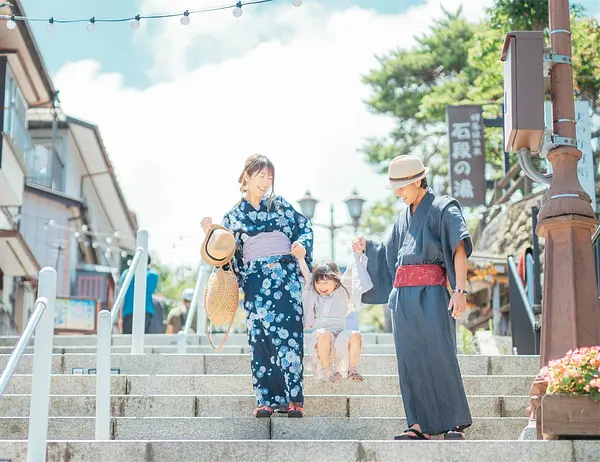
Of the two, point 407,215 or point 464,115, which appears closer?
point 407,215

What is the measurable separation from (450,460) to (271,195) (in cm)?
324

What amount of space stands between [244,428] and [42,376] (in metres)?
1.85

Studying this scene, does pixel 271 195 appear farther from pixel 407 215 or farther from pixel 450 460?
pixel 450 460

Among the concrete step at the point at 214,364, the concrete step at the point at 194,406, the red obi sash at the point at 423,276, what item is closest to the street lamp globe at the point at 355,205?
the concrete step at the point at 214,364

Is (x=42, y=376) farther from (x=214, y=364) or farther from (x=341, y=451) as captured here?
(x=214, y=364)

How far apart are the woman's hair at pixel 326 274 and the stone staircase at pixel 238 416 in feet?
2.88

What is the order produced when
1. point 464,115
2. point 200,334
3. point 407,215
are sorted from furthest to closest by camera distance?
point 464,115 → point 200,334 → point 407,215

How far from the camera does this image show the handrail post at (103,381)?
6.49 m

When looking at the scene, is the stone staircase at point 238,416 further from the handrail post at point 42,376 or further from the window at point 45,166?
the window at point 45,166

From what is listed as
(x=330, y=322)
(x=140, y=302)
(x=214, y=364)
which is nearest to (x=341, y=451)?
(x=330, y=322)

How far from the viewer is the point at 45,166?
28.9 metres

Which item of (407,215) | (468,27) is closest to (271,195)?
(407,215)

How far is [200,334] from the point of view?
13.1 m

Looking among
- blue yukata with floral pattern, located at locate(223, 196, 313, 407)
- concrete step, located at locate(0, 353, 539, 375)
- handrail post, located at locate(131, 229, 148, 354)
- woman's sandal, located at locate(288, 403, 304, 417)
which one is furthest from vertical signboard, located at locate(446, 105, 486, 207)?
woman's sandal, located at locate(288, 403, 304, 417)
